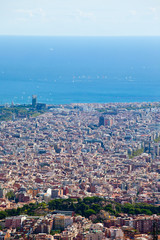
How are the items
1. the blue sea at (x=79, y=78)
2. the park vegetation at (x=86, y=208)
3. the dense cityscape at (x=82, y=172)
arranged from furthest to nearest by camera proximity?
the blue sea at (x=79, y=78)
the park vegetation at (x=86, y=208)
the dense cityscape at (x=82, y=172)

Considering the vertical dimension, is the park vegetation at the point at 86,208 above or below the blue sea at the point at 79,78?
below

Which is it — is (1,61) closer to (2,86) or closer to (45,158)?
(2,86)

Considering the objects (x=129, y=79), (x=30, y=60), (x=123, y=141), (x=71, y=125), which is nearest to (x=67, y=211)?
(x=123, y=141)

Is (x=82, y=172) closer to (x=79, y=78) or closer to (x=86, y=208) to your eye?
(x=86, y=208)

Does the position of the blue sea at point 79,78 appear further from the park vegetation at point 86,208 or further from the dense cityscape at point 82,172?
the park vegetation at point 86,208

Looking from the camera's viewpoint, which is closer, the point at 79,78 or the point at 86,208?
the point at 86,208

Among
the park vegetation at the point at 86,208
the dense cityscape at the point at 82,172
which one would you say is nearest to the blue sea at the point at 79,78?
the dense cityscape at the point at 82,172

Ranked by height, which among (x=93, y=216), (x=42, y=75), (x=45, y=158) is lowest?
(x=93, y=216)

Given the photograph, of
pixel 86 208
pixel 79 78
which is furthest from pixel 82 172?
pixel 79 78

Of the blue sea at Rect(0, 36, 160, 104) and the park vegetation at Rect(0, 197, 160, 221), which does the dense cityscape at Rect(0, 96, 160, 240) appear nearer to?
the park vegetation at Rect(0, 197, 160, 221)
